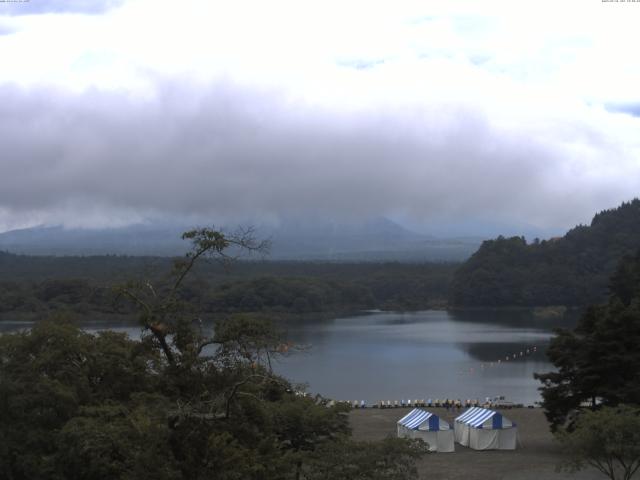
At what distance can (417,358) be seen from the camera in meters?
50.3

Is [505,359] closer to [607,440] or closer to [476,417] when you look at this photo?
[476,417]

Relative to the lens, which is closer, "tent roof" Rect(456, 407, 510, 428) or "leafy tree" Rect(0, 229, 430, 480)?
"leafy tree" Rect(0, 229, 430, 480)

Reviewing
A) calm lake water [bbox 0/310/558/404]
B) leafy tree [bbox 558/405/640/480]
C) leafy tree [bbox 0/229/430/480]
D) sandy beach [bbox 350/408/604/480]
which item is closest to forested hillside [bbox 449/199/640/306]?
calm lake water [bbox 0/310/558/404]

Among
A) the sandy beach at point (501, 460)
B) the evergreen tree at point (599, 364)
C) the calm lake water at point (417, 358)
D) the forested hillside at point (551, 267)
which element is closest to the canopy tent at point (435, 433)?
the sandy beach at point (501, 460)

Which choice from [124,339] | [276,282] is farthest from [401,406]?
[276,282]

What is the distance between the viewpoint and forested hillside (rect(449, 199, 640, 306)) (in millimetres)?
95875

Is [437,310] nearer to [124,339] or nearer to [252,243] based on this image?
[124,339]

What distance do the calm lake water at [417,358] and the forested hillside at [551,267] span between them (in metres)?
17.0

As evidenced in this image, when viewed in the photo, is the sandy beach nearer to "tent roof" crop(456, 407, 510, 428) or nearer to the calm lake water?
"tent roof" crop(456, 407, 510, 428)

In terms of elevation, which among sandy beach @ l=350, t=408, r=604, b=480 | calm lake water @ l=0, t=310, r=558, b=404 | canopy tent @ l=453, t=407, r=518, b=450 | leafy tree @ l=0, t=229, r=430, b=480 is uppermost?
leafy tree @ l=0, t=229, r=430, b=480

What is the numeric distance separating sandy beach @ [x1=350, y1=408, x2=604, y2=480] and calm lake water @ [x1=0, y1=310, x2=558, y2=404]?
12.4 ft

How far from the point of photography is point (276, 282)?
3374 inches

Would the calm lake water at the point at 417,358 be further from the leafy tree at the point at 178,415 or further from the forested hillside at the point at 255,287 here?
the leafy tree at the point at 178,415

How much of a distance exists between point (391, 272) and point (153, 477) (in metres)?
110
